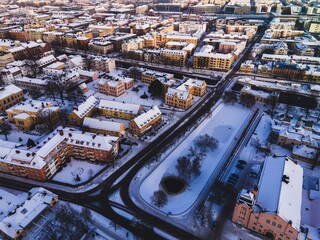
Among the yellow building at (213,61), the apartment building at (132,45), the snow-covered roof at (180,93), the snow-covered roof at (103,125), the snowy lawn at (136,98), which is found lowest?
the snowy lawn at (136,98)

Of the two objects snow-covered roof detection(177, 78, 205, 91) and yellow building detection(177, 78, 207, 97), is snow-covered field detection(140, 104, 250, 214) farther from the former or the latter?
snow-covered roof detection(177, 78, 205, 91)

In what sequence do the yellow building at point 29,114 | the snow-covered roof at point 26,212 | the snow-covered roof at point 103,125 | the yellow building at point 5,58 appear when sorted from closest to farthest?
the snow-covered roof at point 26,212
the snow-covered roof at point 103,125
the yellow building at point 29,114
the yellow building at point 5,58

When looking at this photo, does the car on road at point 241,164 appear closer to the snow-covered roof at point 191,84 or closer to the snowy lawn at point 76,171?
the snowy lawn at point 76,171

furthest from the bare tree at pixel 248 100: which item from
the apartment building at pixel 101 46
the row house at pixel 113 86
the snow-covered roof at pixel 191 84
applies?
the apartment building at pixel 101 46

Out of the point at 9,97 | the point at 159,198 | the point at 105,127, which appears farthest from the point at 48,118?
the point at 159,198

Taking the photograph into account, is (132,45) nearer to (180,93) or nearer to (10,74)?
(10,74)

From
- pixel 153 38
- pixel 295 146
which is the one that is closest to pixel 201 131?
pixel 295 146

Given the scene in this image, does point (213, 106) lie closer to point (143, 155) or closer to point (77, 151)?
point (143, 155)
